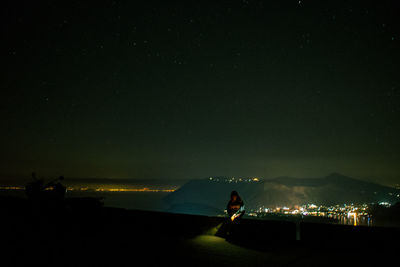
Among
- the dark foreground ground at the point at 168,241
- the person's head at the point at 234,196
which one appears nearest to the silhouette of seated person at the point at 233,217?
the person's head at the point at 234,196

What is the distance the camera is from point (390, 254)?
702 cm

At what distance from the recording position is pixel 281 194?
14600 centimetres

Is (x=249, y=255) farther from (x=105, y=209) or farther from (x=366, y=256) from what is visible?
(x=105, y=209)

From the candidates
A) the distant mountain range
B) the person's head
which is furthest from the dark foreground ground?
the distant mountain range

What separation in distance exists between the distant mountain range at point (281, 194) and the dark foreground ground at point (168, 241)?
109 meters

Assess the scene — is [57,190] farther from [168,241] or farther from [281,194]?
[281,194]

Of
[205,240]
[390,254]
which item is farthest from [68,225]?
[390,254]

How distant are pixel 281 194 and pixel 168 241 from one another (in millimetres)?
144740

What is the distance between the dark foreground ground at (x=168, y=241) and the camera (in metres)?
6.05

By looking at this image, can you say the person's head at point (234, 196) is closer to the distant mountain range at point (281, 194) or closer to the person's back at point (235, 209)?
the person's back at point (235, 209)

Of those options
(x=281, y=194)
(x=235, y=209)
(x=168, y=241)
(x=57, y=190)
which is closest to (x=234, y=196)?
(x=235, y=209)

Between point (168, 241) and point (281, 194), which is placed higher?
point (168, 241)

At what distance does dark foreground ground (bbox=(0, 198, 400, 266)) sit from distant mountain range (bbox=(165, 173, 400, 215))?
357 ft

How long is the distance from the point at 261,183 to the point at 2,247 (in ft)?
571
